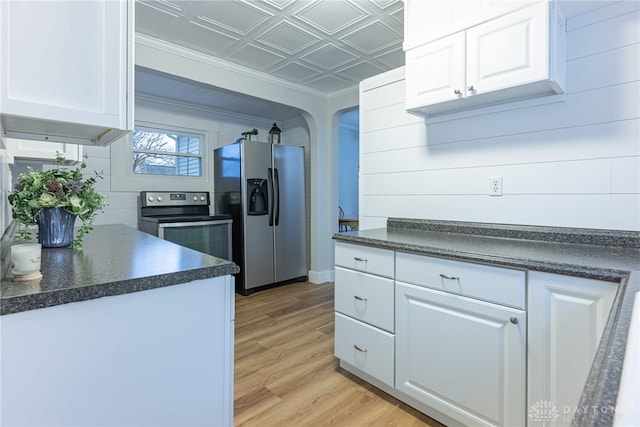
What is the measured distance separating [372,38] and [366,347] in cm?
228

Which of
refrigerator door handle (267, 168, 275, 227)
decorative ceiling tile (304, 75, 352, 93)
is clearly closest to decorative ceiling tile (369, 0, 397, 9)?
decorative ceiling tile (304, 75, 352, 93)

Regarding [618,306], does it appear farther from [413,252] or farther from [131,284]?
[131,284]

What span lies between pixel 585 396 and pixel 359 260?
4.69 feet

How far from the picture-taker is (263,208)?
12.4 feet

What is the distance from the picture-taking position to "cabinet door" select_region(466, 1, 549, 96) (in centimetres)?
141

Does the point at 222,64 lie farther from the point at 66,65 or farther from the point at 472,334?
the point at 472,334

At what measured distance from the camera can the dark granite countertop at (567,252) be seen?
45 centimetres

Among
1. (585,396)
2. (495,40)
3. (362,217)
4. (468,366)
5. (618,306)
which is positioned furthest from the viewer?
(362,217)

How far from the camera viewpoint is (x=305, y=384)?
1905 millimetres

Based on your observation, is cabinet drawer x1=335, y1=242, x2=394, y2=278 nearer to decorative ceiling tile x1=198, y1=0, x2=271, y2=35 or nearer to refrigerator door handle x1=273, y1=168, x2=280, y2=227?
decorative ceiling tile x1=198, y1=0, x2=271, y2=35

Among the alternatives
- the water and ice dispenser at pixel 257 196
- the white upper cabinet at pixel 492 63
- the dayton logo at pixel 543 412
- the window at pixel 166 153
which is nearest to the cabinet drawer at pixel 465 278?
the dayton logo at pixel 543 412

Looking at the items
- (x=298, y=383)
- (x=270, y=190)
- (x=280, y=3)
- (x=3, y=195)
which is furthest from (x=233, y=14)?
(x=298, y=383)

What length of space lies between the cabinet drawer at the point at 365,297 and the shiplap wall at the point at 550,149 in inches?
25.3

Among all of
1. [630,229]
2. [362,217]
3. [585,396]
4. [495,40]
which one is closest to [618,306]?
[585,396]
